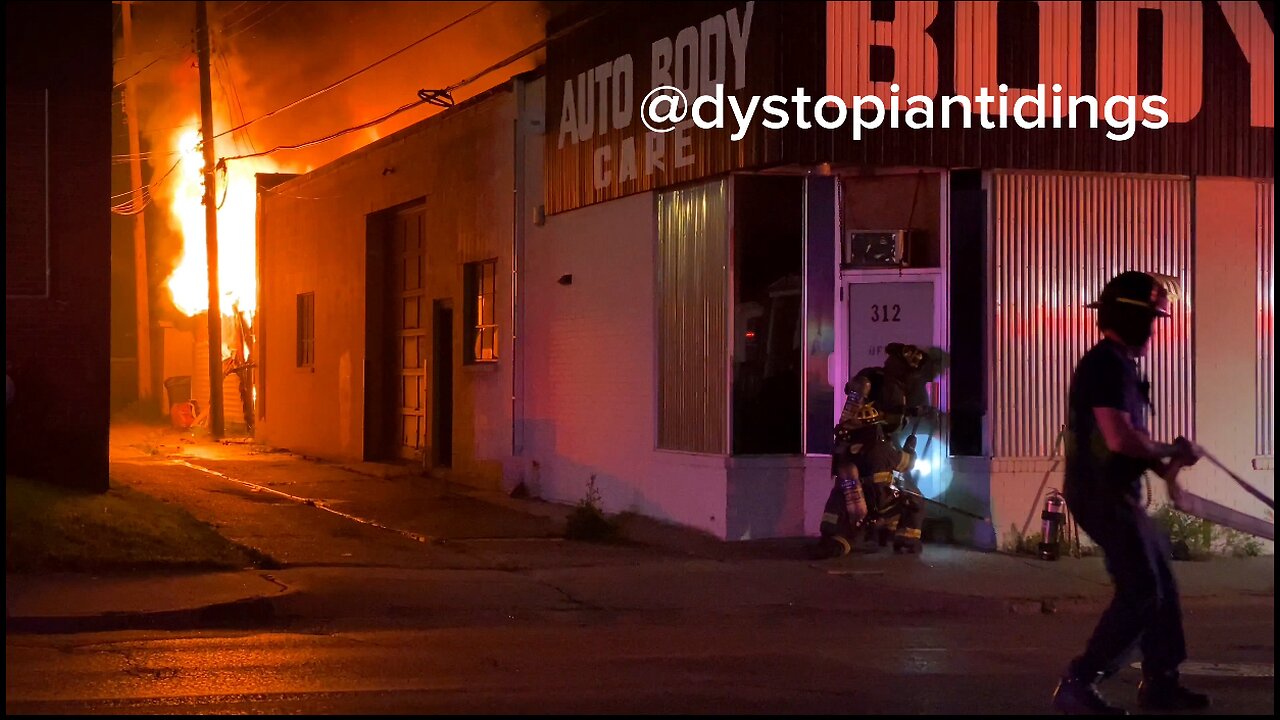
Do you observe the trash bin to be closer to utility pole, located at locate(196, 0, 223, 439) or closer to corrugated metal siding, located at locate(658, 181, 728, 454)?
utility pole, located at locate(196, 0, 223, 439)

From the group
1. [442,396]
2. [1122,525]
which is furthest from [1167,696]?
[442,396]

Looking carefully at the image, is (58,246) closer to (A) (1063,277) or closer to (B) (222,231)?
(A) (1063,277)

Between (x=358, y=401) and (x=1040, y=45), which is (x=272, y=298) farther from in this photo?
(x=1040, y=45)

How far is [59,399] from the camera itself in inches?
604

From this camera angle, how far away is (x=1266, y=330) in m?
13.7

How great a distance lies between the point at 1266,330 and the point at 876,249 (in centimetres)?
404

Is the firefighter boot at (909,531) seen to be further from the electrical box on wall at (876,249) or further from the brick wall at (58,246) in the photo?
the brick wall at (58,246)

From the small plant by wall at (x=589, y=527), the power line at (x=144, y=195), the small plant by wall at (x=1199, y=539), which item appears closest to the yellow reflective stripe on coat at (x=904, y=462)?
the small plant by wall at (x=1199, y=539)

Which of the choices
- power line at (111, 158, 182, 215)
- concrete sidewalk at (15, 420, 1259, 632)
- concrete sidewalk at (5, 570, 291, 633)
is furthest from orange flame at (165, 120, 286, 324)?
concrete sidewalk at (5, 570, 291, 633)

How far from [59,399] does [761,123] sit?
8377mm

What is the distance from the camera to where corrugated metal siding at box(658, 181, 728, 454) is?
13.6 m

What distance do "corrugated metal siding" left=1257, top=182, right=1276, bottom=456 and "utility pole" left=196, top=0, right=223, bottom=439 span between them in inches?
821

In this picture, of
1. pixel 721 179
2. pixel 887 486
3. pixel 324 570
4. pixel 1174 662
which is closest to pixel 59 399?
pixel 324 570

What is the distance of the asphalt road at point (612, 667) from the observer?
707 cm
